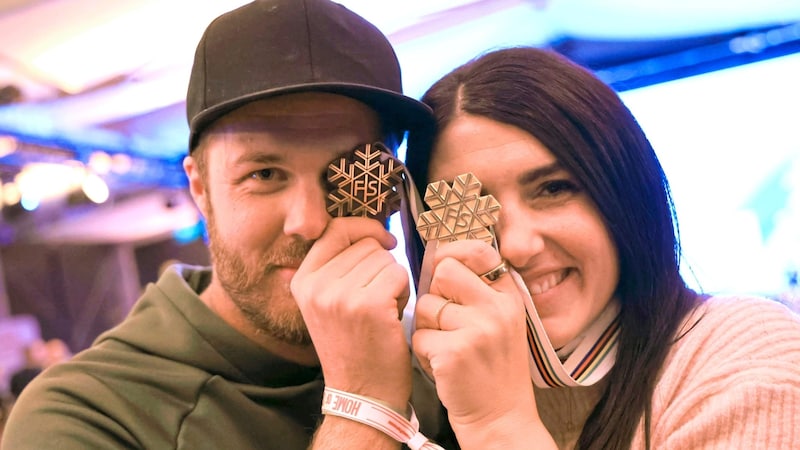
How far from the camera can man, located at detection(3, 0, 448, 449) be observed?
1196mm

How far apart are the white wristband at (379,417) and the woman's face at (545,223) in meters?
0.32

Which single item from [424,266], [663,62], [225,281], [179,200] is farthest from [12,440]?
[179,200]

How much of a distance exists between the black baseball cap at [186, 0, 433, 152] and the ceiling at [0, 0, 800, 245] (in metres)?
2.34

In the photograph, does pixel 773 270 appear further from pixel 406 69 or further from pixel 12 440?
pixel 12 440

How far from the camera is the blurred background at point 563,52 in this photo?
3.65 m

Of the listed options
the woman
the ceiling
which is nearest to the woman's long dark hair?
the woman

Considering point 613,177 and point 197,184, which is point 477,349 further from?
point 197,184

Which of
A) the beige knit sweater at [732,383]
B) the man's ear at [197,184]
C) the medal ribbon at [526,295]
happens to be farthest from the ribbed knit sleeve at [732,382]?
the man's ear at [197,184]

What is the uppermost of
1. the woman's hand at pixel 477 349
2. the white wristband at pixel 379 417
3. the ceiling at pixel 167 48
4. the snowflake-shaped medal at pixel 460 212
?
the ceiling at pixel 167 48

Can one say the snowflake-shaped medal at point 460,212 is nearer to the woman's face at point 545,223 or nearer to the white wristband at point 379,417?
the woman's face at point 545,223

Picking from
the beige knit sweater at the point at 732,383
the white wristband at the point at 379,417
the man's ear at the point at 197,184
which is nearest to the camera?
the beige knit sweater at the point at 732,383

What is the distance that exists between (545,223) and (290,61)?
0.58 m

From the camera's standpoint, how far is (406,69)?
179 inches

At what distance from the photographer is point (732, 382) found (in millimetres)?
1063
